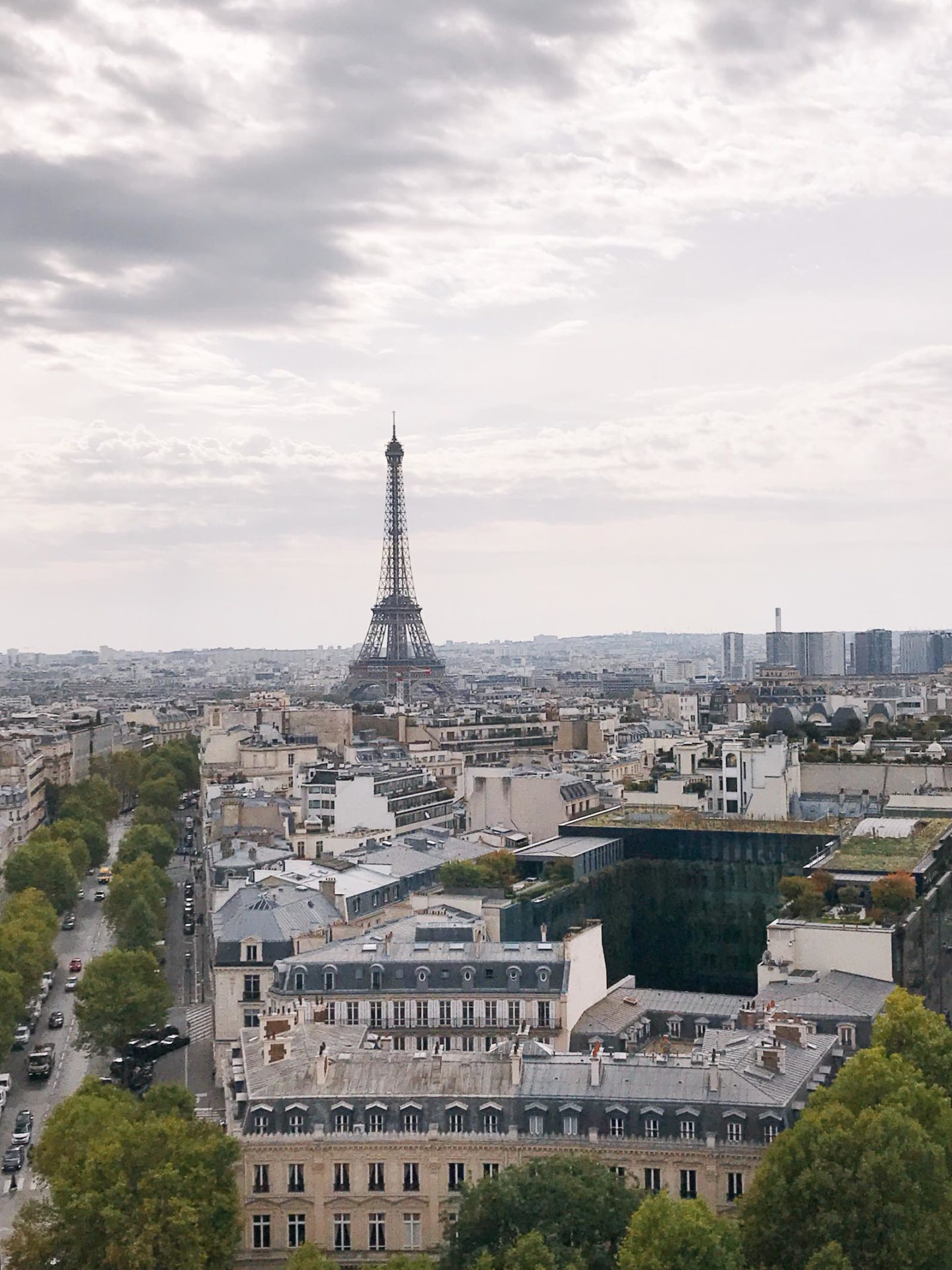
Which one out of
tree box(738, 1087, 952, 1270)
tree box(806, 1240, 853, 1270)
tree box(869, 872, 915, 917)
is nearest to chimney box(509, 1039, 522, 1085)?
tree box(738, 1087, 952, 1270)

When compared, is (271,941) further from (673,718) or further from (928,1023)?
(673,718)

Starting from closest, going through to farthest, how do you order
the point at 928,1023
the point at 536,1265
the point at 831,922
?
the point at 536,1265
the point at 928,1023
the point at 831,922

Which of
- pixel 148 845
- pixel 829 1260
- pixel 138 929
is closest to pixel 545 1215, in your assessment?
pixel 829 1260

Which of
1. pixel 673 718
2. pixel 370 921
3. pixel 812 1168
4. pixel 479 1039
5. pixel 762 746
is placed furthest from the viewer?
pixel 673 718

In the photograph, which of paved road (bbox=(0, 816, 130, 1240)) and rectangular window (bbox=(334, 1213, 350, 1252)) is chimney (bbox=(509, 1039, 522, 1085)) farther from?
paved road (bbox=(0, 816, 130, 1240))

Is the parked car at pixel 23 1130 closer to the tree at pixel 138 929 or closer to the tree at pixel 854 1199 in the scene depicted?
the tree at pixel 138 929

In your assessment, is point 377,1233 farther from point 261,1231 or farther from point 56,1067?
point 56,1067

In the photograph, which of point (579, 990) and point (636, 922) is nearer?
point (579, 990)

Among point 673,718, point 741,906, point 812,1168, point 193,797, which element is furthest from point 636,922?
point 673,718

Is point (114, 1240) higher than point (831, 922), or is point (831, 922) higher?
point (831, 922)
